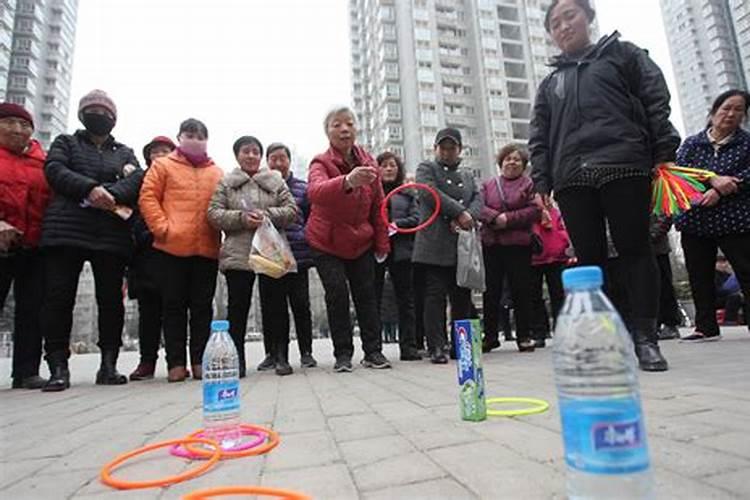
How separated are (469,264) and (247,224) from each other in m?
1.97

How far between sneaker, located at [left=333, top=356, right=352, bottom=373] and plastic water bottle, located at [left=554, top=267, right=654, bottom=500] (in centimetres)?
306

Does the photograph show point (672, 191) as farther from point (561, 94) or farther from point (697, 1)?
point (697, 1)

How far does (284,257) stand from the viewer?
388 cm

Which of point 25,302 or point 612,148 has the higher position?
point 612,148

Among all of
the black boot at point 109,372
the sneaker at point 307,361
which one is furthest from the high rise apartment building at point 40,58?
the sneaker at point 307,361

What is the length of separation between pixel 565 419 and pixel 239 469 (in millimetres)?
965

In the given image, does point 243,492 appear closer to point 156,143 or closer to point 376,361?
point 376,361

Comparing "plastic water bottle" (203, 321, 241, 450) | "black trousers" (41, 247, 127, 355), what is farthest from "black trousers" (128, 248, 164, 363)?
"plastic water bottle" (203, 321, 241, 450)

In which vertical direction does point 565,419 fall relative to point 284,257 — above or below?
below

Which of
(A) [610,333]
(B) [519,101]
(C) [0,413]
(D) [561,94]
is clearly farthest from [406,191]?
(B) [519,101]

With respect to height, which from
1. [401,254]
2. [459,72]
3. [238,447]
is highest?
[459,72]

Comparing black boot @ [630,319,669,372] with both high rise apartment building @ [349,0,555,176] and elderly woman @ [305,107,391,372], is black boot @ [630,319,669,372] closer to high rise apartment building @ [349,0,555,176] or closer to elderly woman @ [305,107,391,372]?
elderly woman @ [305,107,391,372]

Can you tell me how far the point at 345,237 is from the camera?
396 cm

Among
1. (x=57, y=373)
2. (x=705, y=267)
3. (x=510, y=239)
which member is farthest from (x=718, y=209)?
(x=57, y=373)
